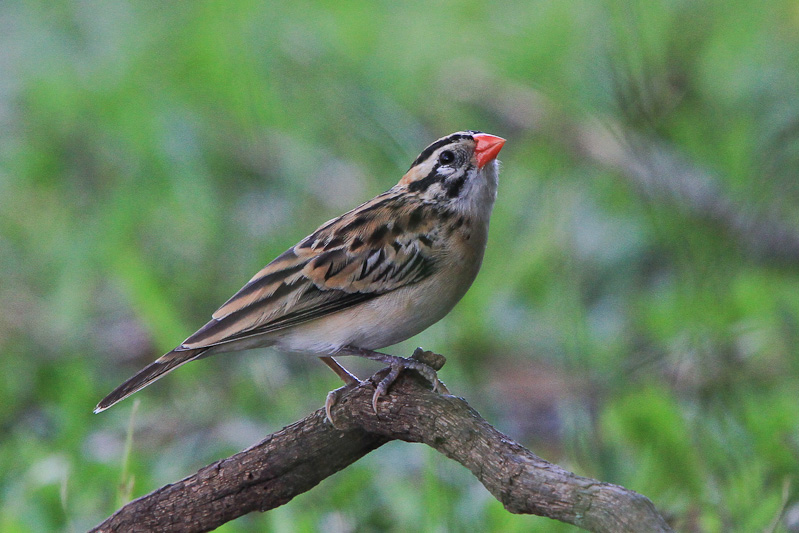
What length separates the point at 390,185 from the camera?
323 inches

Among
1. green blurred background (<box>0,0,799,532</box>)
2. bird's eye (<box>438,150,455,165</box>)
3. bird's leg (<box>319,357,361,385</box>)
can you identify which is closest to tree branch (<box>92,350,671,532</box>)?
bird's leg (<box>319,357,361,385</box>)

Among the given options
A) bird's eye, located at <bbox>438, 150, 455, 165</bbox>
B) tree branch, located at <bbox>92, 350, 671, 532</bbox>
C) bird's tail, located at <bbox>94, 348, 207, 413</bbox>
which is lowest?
tree branch, located at <bbox>92, 350, 671, 532</bbox>

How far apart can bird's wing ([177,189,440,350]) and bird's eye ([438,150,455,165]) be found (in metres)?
0.22

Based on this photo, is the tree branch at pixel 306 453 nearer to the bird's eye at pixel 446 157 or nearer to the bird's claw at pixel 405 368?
the bird's claw at pixel 405 368

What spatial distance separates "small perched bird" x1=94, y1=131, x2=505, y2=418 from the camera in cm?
421

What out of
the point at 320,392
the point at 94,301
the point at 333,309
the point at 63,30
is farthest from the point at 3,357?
the point at 63,30

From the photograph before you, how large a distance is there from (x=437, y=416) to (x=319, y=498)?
1.97 metres

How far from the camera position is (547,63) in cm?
1002

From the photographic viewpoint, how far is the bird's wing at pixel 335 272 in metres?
4.25

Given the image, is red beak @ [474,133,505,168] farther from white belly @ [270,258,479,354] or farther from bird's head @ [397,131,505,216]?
white belly @ [270,258,479,354]

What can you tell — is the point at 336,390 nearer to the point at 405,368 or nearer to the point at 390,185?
the point at 405,368

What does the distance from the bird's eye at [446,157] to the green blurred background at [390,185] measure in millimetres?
765

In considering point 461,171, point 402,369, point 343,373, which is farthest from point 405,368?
point 461,171

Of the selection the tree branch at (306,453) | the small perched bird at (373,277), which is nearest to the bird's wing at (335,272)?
the small perched bird at (373,277)
